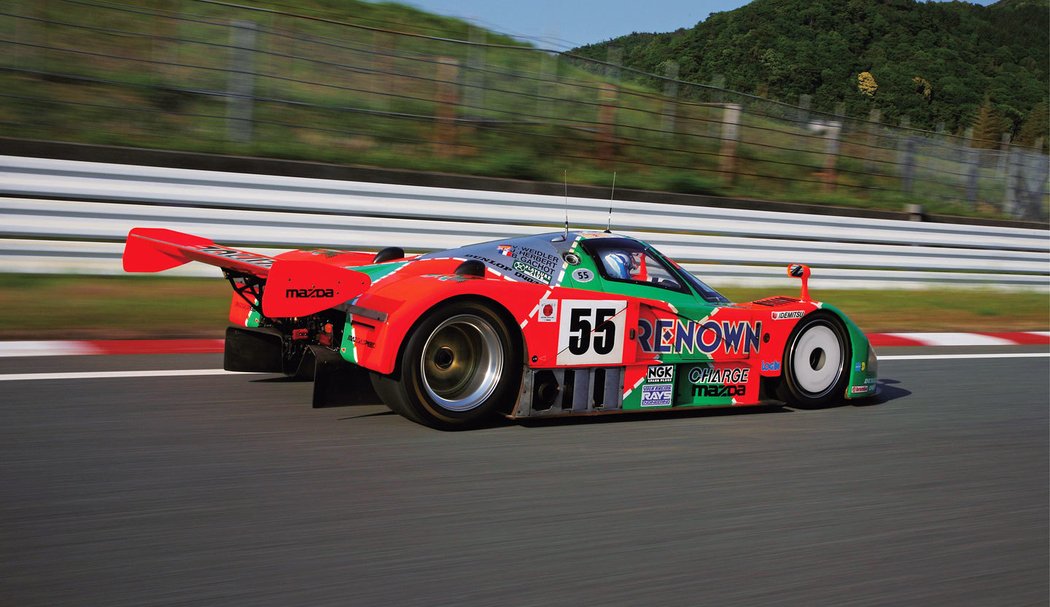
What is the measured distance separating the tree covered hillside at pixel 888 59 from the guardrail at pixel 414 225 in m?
8.36

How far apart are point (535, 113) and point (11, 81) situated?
6249 millimetres

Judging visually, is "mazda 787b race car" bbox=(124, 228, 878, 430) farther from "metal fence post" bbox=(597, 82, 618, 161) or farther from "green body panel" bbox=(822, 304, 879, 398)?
"metal fence post" bbox=(597, 82, 618, 161)

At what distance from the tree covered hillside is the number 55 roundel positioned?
15835mm

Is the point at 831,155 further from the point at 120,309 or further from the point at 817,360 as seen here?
the point at 120,309

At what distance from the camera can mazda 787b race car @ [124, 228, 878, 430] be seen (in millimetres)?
4691

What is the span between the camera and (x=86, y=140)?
9797 mm

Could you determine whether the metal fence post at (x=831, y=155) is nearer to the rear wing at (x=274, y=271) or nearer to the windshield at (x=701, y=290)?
the windshield at (x=701, y=290)

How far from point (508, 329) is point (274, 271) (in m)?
1.21

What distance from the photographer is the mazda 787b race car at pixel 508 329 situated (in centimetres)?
469

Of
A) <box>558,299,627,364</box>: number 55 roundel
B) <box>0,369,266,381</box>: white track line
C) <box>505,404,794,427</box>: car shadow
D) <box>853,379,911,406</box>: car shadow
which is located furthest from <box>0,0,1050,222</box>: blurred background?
<box>558,299,627,364</box>: number 55 roundel

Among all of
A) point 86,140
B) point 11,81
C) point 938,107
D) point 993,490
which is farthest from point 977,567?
point 938,107

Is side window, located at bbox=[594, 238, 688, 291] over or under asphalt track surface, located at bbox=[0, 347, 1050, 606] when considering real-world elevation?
over

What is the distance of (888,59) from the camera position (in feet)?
106

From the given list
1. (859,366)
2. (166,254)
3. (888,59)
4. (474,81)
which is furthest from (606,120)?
(888,59)
